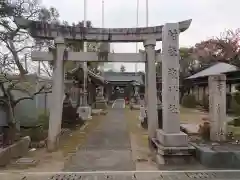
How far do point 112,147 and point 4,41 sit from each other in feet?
43.8

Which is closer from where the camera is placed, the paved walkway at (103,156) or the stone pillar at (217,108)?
the paved walkway at (103,156)

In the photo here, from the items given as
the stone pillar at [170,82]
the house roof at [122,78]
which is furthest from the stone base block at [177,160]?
the house roof at [122,78]

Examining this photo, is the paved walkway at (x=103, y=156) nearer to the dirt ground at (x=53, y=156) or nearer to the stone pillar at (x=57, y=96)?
the dirt ground at (x=53, y=156)

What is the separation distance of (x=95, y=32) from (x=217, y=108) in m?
5.22

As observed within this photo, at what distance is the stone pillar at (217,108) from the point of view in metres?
10.3

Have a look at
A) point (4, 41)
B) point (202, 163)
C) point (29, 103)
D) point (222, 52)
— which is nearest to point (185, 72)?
point (222, 52)

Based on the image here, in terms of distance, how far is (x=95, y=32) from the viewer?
11703mm

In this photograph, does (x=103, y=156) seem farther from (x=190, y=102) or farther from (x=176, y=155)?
(x=190, y=102)

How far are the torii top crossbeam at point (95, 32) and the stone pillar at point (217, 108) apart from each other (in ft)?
7.40

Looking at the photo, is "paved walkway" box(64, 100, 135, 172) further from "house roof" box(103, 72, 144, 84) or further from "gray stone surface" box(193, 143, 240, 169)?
"house roof" box(103, 72, 144, 84)

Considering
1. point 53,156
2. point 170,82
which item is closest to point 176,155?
point 170,82

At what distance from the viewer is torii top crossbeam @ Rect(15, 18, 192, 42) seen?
11.1m

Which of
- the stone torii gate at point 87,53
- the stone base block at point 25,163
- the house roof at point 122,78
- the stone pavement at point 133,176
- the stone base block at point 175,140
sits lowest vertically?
the stone pavement at point 133,176

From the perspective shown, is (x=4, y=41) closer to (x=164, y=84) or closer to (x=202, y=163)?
(x=164, y=84)
